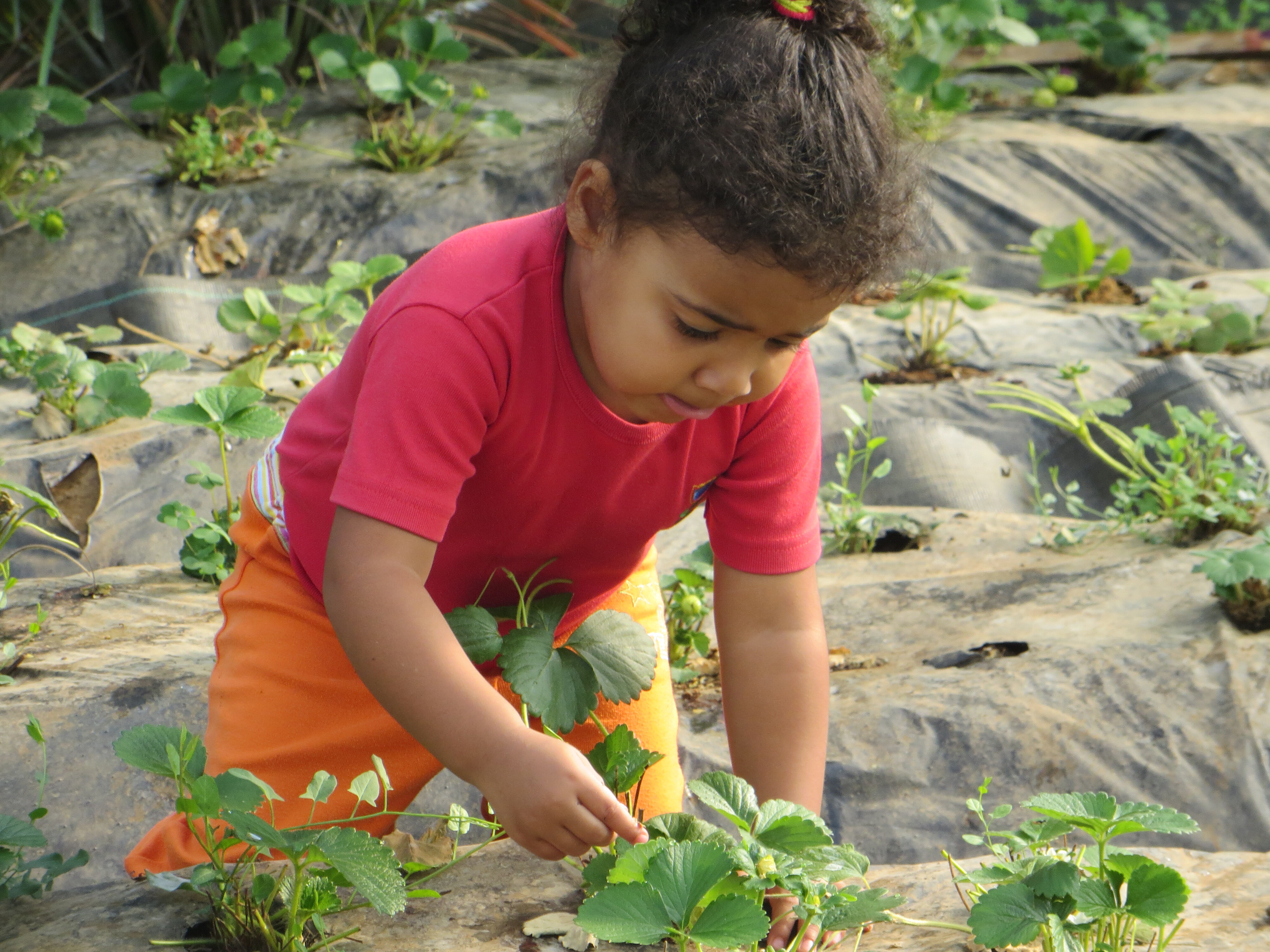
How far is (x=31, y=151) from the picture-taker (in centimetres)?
417

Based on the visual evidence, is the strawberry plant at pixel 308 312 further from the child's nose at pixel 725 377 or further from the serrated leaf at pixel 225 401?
the child's nose at pixel 725 377

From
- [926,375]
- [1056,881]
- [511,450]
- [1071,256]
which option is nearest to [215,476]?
[511,450]

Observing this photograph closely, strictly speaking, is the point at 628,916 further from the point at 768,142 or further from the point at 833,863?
the point at 768,142

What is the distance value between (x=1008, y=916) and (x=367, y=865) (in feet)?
1.69

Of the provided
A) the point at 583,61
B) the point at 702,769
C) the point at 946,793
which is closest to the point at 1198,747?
the point at 946,793

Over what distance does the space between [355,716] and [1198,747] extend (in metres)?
1.18

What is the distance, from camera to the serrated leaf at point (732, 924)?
0.83 metres

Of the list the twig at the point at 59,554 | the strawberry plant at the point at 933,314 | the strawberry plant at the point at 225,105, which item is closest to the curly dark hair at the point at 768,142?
the twig at the point at 59,554

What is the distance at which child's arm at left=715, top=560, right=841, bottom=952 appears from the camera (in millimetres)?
1364

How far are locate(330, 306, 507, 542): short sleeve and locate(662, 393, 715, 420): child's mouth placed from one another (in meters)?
0.19

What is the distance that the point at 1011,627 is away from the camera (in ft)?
6.68

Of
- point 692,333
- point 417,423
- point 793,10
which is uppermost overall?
point 793,10

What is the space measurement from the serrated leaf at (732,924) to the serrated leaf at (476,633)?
0.37 m

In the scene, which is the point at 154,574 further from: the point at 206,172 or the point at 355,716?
the point at 206,172
